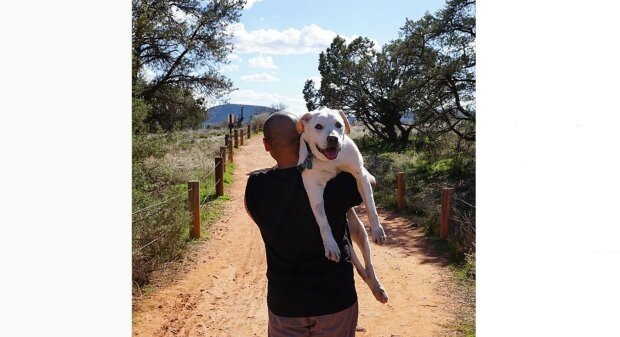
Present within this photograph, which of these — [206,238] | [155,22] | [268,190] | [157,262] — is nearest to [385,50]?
[155,22]

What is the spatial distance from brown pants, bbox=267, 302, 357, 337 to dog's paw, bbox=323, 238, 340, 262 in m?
0.22

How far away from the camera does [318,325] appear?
2006 mm

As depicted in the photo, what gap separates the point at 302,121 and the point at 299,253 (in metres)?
0.57

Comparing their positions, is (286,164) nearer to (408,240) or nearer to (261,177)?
(261,177)

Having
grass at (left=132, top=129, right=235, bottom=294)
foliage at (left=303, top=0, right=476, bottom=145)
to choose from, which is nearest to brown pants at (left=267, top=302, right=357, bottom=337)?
grass at (left=132, top=129, right=235, bottom=294)

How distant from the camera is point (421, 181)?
12812mm

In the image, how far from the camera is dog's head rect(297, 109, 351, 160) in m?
2.13

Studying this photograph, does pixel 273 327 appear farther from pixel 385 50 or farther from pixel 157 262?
pixel 385 50

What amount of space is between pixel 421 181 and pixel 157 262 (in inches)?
319

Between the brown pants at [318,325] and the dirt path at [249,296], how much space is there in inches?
110

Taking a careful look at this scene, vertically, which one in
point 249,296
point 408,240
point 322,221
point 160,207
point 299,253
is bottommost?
point 249,296

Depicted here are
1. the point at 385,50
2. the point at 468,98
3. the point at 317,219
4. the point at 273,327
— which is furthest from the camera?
the point at 385,50

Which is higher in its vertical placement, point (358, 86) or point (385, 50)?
point (385, 50)

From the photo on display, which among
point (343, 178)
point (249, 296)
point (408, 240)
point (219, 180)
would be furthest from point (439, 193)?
point (343, 178)
